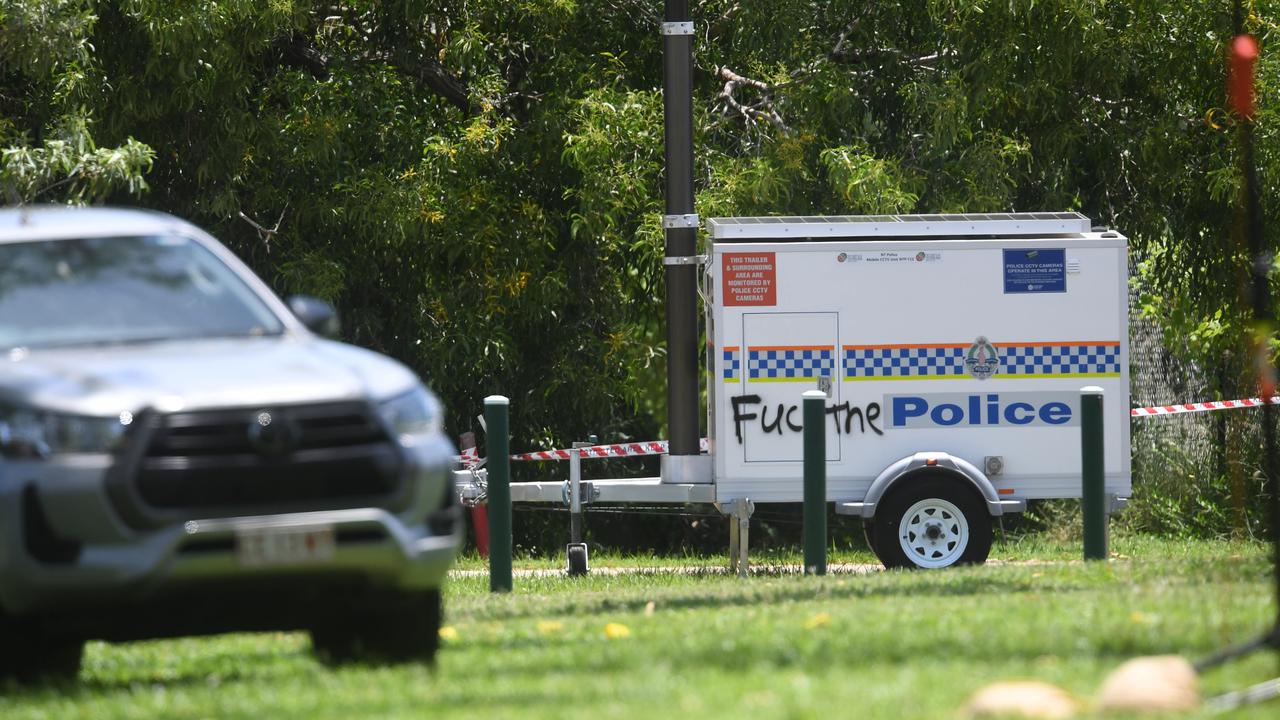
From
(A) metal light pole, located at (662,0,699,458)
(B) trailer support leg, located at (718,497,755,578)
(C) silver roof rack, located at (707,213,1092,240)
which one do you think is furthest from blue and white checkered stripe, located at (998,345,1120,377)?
(A) metal light pole, located at (662,0,699,458)

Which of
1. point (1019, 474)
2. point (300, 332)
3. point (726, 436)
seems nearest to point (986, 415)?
point (1019, 474)

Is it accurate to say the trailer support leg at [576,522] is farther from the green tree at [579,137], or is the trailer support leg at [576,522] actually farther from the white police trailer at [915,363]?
the green tree at [579,137]

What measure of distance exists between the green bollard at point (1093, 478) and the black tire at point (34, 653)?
21.6ft

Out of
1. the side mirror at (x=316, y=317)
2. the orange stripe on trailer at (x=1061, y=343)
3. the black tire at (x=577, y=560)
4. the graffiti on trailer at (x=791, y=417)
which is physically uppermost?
the side mirror at (x=316, y=317)

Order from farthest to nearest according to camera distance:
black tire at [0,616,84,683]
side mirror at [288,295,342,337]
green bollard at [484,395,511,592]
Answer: green bollard at [484,395,511,592] → side mirror at [288,295,342,337] → black tire at [0,616,84,683]

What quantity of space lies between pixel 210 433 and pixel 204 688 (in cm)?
122

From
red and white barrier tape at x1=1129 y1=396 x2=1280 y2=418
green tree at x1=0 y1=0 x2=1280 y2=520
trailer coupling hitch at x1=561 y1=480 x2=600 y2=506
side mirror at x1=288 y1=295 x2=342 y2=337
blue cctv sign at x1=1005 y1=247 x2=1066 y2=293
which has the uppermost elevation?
green tree at x1=0 y1=0 x2=1280 y2=520

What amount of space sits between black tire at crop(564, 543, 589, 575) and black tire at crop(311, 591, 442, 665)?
6523mm

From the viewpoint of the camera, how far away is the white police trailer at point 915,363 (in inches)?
496

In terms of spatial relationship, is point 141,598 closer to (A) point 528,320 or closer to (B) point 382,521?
(B) point 382,521

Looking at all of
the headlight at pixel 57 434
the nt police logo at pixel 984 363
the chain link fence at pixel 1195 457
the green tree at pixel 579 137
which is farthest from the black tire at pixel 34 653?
the chain link fence at pixel 1195 457

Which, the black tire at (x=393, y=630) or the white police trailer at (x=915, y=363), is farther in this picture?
the white police trailer at (x=915, y=363)

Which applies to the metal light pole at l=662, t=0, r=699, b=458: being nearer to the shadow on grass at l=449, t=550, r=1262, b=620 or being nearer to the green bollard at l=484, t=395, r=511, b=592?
the green bollard at l=484, t=395, r=511, b=592

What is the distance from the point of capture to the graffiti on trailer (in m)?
12.6
